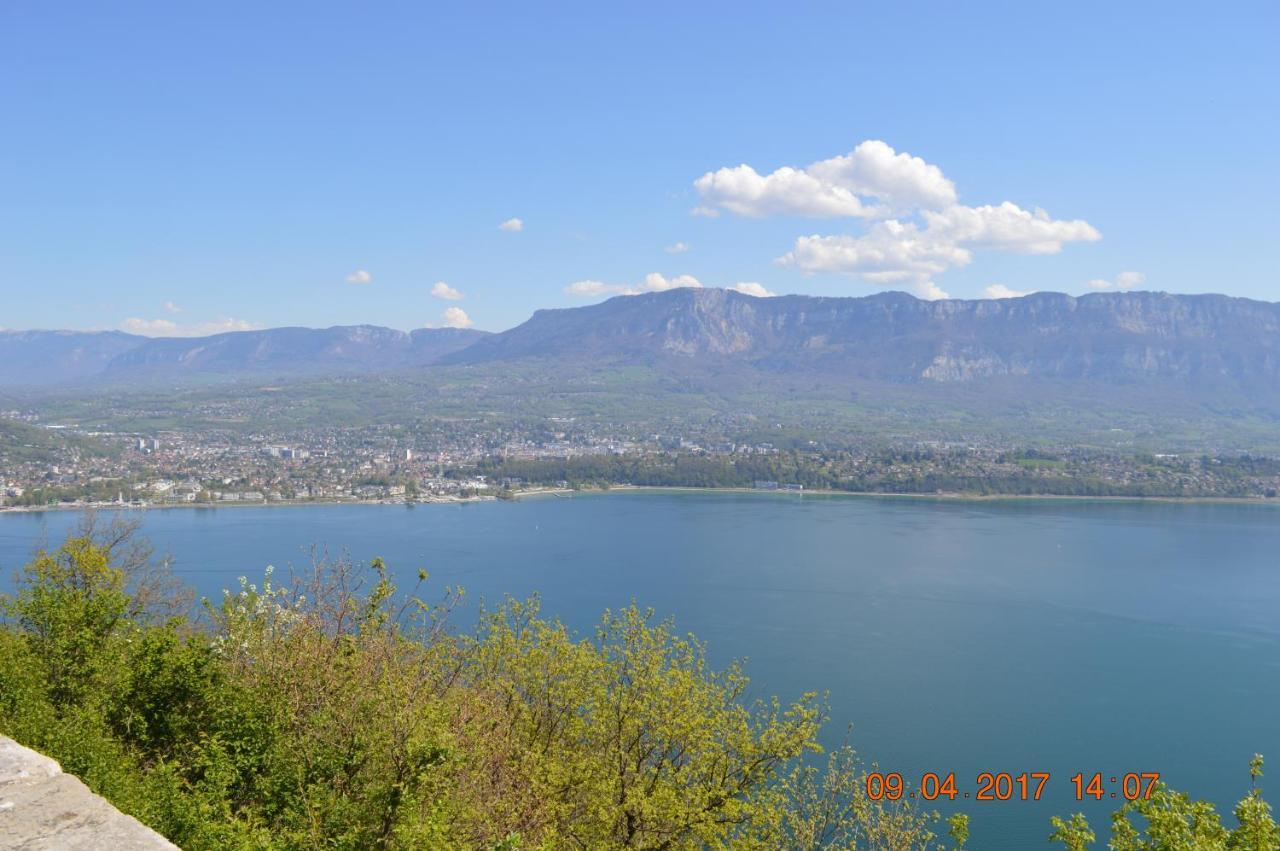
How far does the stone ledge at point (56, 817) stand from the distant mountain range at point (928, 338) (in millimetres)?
144447

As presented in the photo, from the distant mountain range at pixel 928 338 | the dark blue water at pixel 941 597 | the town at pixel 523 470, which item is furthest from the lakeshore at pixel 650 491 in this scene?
the distant mountain range at pixel 928 338

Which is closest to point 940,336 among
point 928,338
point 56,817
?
point 928,338

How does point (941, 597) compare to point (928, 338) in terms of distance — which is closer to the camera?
point (941, 597)

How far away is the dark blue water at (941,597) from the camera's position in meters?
17.2

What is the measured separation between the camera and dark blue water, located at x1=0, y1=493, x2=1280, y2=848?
17234 millimetres

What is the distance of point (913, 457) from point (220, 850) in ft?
225

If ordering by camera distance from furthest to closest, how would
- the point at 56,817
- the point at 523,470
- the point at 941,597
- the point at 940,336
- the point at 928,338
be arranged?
1. the point at 940,336
2. the point at 928,338
3. the point at 523,470
4. the point at 941,597
5. the point at 56,817

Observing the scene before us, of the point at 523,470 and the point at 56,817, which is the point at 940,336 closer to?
the point at 523,470

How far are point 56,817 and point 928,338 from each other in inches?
6159

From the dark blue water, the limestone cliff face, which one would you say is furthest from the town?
the limestone cliff face
